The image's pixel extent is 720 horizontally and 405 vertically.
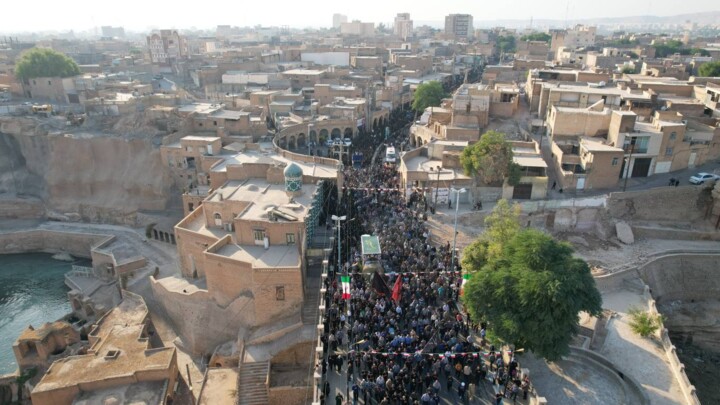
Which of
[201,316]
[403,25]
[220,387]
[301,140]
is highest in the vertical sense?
[403,25]

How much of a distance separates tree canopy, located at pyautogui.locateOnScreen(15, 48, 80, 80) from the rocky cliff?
1510cm

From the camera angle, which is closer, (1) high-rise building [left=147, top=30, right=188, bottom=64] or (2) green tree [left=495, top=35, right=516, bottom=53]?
(1) high-rise building [left=147, top=30, right=188, bottom=64]

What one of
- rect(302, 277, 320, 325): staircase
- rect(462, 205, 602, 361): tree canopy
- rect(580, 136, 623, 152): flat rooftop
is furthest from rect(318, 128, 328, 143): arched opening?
rect(462, 205, 602, 361): tree canopy

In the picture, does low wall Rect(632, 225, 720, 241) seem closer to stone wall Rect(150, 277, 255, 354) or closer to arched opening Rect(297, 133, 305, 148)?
stone wall Rect(150, 277, 255, 354)

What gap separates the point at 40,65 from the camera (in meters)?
66.7

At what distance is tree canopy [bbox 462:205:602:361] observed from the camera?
19391 mm

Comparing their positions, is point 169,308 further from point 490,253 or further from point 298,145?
point 298,145

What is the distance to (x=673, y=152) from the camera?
4006 cm

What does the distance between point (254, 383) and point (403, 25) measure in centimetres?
17791

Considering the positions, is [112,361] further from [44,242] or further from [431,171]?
[44,242]

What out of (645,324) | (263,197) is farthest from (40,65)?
(645,324)

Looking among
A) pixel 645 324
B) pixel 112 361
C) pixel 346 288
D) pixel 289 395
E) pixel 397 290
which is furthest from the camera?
A: pixel 112 361

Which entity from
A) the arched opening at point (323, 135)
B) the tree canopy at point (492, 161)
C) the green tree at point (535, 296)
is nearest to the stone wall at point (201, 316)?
the green tree at point (535, 296)

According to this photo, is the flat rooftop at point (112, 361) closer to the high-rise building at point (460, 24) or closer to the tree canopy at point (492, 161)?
the tree canopy at point (492, 161)
